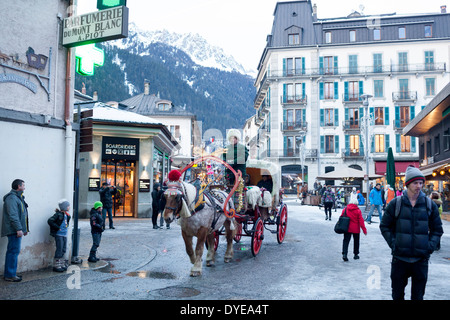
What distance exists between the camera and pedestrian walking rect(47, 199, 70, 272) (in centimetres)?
748

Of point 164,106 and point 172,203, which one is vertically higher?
point 164,106

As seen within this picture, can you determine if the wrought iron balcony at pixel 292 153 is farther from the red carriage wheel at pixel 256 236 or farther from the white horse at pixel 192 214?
the white horse at pixel 192 214

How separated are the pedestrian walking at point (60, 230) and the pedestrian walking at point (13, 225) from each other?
0.74m

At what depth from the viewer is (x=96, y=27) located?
7.42 m

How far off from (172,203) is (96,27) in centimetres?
359

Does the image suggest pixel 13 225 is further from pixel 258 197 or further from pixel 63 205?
pixel 258 197

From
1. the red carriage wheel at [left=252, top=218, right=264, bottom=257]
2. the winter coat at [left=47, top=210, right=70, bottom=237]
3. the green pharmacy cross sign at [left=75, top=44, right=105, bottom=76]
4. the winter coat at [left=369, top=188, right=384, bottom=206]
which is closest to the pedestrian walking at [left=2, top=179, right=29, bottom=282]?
the winter coat at [left=47, top=210, right=70, bottom=237]

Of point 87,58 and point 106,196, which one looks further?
point 106,196

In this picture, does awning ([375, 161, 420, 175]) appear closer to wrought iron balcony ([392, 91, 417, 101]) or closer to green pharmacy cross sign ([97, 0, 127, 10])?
wrought iron balcony ([392, 91, 417, 101])

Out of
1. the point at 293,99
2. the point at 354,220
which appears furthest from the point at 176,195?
the point at 293,99

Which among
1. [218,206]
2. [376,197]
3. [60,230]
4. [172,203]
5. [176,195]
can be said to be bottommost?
[60,230]

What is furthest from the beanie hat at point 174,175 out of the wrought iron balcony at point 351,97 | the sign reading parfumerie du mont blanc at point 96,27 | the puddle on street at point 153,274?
the wrought iron balcony at point 351,97

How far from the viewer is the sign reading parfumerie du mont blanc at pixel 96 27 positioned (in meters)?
7.12
